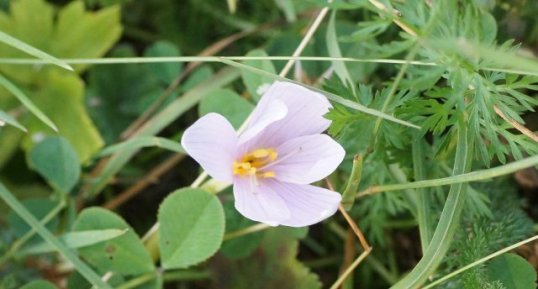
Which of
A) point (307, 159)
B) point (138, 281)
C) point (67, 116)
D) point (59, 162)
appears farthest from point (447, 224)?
point (67, 116)

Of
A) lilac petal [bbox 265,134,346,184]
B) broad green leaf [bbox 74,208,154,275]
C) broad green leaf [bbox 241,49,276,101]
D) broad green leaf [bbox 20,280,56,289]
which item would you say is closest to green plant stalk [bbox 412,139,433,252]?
lilac petal [bbox 265,134,346,184]

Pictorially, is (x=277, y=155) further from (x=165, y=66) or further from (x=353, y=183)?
(x=165, y=66)

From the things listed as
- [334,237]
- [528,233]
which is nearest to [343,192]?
[528,233]

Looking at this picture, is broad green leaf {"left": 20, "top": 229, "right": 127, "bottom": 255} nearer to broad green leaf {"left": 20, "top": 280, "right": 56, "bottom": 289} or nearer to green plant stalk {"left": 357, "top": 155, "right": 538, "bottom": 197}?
broad green leaf {"left": 20, "top": 280, "right": 56, "bottom": 289}

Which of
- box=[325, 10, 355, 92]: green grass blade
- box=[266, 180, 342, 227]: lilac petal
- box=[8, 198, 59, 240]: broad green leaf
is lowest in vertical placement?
box=[8, 198, 59, 240]: broad green leaf

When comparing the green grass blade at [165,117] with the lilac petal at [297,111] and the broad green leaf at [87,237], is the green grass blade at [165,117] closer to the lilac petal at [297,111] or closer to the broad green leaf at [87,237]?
the broad green leaf at [87,237]

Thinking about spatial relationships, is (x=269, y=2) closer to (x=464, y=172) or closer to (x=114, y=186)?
(x=114, y=186)
